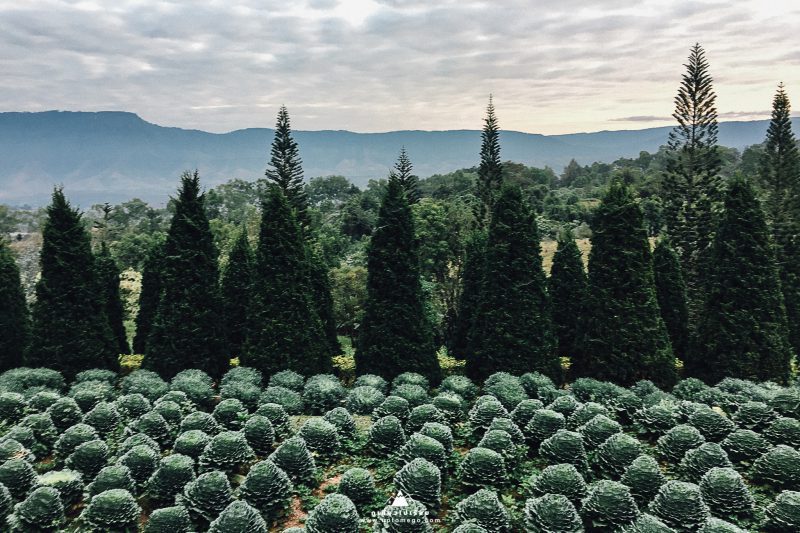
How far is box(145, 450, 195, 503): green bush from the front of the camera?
720cm

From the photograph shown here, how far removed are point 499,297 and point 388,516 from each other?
303 inches

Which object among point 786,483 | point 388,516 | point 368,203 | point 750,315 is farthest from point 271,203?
point 368,203

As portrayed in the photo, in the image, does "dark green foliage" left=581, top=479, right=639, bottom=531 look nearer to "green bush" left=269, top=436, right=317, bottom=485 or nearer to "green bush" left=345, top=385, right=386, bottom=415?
"green bush" left=269, top=436, right=317, bottom=485

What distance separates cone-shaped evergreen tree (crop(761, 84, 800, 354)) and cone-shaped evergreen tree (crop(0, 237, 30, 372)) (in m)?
25.5

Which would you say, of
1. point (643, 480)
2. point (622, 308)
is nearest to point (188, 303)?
point (643, 480)

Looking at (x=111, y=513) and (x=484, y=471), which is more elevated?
(x=484, y=471)

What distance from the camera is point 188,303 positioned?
13.2 m

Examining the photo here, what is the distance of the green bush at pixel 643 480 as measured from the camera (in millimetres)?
7020

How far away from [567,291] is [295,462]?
11.7 meters

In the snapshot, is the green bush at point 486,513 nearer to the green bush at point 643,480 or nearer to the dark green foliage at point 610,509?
the dark green foliage at point 610,509

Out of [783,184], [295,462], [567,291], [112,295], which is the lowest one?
[295,462]

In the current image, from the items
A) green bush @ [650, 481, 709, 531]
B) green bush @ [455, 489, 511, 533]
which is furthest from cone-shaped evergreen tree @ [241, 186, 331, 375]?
green bush @ [650, 481, 709, 531]

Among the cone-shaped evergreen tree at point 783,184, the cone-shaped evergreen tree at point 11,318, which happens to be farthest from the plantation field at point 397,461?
the cone-shaped evergreen tree at point 783,184

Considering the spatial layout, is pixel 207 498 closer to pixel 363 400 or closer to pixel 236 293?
pixel 363 400
